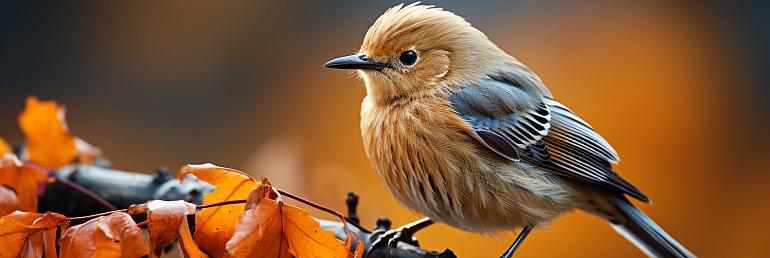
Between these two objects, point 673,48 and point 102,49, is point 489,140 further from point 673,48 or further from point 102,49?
point 102,49

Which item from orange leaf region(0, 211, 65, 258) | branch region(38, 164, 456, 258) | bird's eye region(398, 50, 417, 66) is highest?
bird's eye region(398, 50, 417, 66)

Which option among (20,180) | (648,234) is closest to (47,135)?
(20,180)

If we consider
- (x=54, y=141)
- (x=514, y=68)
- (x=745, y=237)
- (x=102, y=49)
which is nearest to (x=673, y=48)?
(x=745, y=237)

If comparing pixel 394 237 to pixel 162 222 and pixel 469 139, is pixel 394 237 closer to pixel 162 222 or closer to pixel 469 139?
pixel 469 139

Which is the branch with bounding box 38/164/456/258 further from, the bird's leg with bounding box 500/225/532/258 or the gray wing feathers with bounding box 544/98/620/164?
the gray wing feathers with bounding box 544/98/620/164

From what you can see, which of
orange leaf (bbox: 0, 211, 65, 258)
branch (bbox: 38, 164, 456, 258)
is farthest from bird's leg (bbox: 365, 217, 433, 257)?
orange leaf (bbox: 0, 211, 65, 258)

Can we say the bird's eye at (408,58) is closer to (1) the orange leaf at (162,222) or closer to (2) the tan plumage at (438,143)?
(2) the tan plumage at (438,143)
